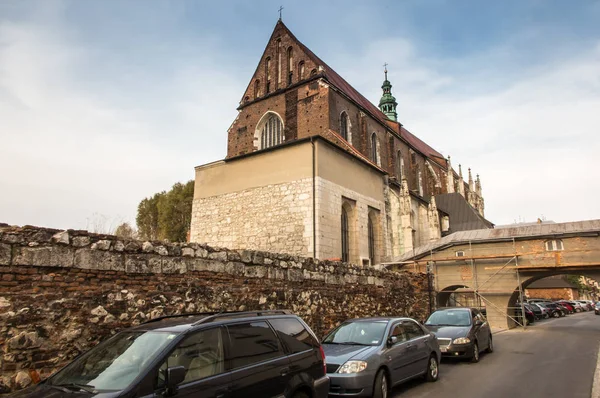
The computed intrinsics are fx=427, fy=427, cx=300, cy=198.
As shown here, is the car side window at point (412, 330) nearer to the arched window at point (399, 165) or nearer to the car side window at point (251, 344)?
the car side window at point (251, 344)

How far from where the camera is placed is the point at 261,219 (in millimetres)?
21344

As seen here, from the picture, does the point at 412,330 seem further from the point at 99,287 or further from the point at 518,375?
the point at 99,287

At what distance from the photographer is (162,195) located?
46312 millimetres

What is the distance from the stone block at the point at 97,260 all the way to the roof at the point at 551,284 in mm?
55702

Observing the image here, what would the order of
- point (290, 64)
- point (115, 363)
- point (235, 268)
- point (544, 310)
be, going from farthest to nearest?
point (290, 64), point (544, 310), point (235, 268), point (115, 363)

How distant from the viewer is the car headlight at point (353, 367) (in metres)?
6.74

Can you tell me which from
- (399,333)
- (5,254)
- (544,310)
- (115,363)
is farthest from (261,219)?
(544,310)

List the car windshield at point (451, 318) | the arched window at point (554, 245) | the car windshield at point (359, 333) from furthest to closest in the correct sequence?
the arched window at point (554, 245) < the car windshield at point (451, 318) < the car windshield at point (359, 333)

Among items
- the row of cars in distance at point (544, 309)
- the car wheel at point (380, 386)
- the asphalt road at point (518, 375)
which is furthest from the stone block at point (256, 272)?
the row of cars in distance at point (544, 309)

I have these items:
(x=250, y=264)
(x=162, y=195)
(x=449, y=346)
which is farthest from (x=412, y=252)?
(x=162, y=195)

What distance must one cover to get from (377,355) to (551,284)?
59263 millimetres

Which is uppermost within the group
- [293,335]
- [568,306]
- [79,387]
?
[293,335]

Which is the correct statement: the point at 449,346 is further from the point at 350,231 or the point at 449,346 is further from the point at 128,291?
the point at 350,231

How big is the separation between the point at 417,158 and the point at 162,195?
91.0ft
